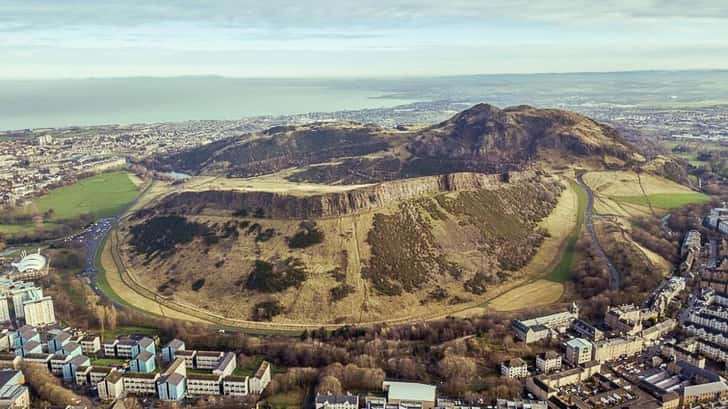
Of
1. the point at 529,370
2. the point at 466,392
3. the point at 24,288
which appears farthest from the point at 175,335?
the point at 529,370

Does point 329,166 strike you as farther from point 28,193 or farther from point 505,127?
point 28,193

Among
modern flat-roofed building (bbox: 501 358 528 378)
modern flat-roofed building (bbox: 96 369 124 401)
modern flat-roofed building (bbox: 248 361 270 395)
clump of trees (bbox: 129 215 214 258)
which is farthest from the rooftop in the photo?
clump of trees (bbox: 129 215 214 258)

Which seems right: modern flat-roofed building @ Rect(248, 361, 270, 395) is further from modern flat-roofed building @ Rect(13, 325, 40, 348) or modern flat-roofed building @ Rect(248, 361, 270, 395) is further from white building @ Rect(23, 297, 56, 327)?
white building @ Rect(23, 297, 56, 327)

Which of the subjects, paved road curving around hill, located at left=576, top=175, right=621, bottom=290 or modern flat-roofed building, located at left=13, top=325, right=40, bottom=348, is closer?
modern flat-roofed building, located at left=13, top=325, right=40, bottom=348

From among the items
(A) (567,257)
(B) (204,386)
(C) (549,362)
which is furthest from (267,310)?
(A) (567,257)

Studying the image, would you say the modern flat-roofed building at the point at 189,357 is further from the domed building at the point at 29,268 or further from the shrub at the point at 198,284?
the domed building at the point at 29,268
